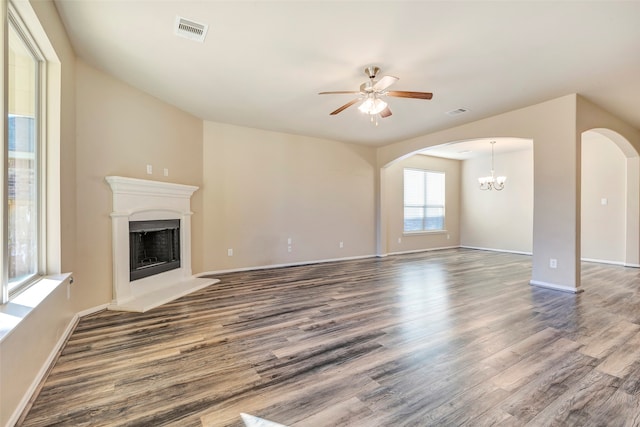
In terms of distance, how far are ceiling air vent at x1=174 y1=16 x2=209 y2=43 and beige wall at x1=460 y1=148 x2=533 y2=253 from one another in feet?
22.6

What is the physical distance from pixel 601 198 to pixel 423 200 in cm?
363

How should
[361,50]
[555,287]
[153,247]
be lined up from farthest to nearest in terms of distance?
[153,247] → [555,287] → [361,50]

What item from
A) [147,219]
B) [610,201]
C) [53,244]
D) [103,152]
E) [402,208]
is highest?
[103,152]

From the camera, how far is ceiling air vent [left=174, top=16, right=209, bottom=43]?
7.60 feet

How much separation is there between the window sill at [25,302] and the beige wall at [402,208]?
20.1 ft

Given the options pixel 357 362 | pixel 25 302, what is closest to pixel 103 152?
pixel 25 302

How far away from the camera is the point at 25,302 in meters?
1.78

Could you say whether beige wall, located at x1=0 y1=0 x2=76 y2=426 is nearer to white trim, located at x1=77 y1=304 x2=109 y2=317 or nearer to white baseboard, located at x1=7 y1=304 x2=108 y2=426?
white baseboard, located at x1=7 y1=304 x2=108 y2=426

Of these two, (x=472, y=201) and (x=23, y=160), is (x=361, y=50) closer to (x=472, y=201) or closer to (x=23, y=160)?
(x=23, y=160)

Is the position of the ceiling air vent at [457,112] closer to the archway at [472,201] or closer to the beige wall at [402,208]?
the archway at [472,201]

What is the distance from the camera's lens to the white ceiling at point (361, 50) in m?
2.18

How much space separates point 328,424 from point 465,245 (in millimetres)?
8286

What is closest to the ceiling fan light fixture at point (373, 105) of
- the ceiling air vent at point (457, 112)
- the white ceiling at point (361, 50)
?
the white ceiling at point (361, 50)

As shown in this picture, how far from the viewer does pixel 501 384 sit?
71.9 inches
